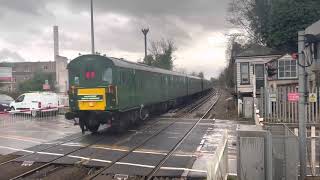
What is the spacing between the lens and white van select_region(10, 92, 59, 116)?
30.7 meters

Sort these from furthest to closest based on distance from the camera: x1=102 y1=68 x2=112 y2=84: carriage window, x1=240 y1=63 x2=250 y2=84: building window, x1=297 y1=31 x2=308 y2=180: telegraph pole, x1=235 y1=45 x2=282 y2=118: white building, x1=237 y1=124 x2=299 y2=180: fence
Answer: x1=240 y1=63 x2=250 y2=84: building window
x1=235 y1=45 x2=282 y2=118: white building
x1=102 y1=68 x2=112 y2=84: carriage window
x1=297 y1=31 x2=308 y2=180: telegraph pole
x1=237 y1=124 x2=299 y2=180: fence

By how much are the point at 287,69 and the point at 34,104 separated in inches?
720

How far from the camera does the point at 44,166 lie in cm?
1193

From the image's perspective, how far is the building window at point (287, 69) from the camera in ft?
102

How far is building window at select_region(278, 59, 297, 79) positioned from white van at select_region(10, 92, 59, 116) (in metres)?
16.6

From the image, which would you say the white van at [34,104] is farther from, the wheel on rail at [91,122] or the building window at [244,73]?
→ the building window at [244,73]

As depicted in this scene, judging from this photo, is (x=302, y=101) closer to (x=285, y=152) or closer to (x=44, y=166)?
(x=285, y=152)

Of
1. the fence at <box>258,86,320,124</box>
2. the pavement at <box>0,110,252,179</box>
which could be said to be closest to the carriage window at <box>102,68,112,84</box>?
the pavement at <box>0,110,252,179</box>

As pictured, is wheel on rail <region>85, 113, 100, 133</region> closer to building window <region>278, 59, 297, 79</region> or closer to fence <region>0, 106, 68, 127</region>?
fence <region>0, 106, 68, 127</region>

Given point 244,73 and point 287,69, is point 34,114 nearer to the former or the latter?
point 244,73

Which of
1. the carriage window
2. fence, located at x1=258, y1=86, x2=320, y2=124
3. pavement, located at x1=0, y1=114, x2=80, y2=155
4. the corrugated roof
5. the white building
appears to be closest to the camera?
pavement, located at x1=0, y1=114, x2=80, y2=155

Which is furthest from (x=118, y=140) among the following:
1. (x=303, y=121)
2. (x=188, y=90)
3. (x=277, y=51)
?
(x=188, y=90)

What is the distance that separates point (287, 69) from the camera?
31.3 metres

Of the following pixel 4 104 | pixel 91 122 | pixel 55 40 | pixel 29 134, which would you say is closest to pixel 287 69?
pixel 91 122
